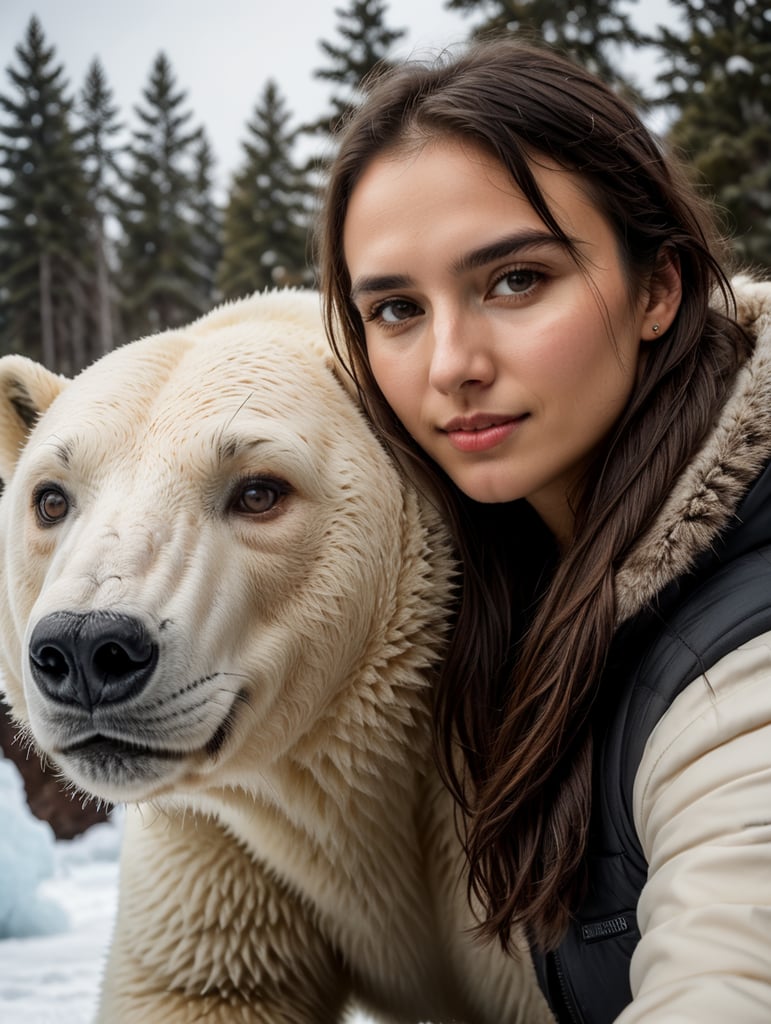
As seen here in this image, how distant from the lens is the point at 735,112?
11.6 m

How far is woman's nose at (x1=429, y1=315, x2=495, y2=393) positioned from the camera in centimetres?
169

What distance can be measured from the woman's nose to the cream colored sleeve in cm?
63

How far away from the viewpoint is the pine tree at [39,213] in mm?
19328

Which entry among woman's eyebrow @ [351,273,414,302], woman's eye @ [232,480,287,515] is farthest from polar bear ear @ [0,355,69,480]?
woman's eyebrow @ [351,273,414,302]

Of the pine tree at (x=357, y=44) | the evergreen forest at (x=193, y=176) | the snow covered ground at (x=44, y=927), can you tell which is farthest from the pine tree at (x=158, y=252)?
the snow covered ground at (x=44, y=927)

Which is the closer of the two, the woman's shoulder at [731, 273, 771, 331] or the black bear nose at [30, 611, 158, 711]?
the black bear nose at [30, 611, 158, 711]

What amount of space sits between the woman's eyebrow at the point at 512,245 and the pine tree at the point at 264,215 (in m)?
16.5

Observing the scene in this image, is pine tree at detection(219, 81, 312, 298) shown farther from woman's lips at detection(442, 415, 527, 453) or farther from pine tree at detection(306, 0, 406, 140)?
woman's lips at detection(442, 415, 527, 453)

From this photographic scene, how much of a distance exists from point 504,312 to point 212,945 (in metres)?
1.51

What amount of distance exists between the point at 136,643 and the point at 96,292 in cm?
2270

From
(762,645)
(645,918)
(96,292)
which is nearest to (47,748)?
(645,918)

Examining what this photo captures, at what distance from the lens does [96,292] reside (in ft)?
74.6

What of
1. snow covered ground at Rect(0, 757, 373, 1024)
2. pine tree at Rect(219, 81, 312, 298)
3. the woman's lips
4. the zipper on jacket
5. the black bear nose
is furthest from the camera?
pine tree at Rect(219, 81, 312, 298)

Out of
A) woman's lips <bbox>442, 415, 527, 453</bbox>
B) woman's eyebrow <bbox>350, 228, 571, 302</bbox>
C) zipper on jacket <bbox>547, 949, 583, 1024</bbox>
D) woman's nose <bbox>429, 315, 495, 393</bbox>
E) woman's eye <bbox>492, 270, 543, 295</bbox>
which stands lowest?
zipper on jacket <bbox>547, 949, 583, 1024</bbox>
